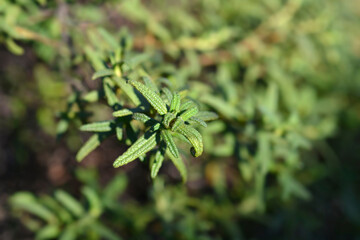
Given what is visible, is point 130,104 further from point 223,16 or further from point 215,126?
point 223,16

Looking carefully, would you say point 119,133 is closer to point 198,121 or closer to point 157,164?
point 157,164

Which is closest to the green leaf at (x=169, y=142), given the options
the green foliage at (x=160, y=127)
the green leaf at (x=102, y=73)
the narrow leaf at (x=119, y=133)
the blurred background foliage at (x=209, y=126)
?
the green foliage at (x=160, y=127)

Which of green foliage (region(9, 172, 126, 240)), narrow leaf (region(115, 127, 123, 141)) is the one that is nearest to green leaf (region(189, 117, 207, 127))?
narrow leaf (region(115, 127, 123, 141))

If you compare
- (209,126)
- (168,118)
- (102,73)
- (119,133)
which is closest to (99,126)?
(119,133)

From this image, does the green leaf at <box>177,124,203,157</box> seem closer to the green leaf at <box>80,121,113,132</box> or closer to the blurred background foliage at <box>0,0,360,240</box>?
the green leaf at <box>80,121,113,132</box>

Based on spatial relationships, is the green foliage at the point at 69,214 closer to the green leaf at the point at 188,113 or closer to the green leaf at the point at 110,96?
the green leaf at the point at 110,96
